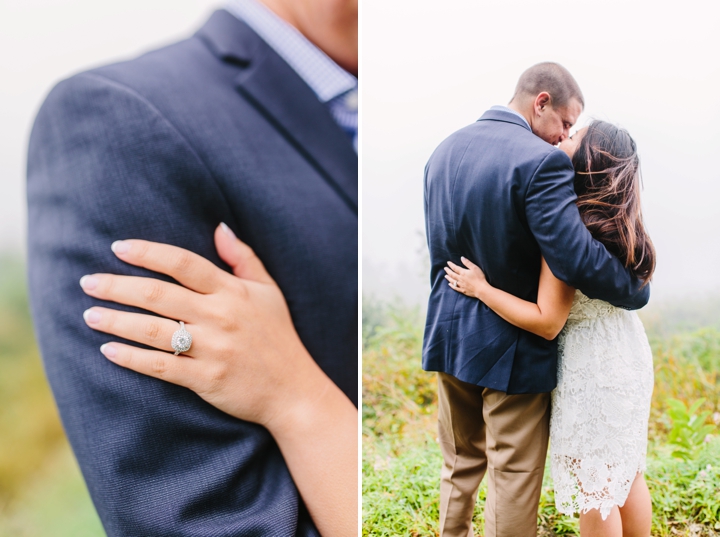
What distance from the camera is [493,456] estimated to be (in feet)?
4.70

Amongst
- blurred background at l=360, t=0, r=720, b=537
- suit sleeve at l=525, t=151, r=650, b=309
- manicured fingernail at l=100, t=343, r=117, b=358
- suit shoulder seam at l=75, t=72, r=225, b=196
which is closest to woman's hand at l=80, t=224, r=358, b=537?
manicured fingernail at l=100, t=343, r=117, b=358

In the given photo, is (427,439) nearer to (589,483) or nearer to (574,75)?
(589,483)

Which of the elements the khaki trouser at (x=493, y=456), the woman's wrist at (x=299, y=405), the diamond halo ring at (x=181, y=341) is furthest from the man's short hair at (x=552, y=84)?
the diamond halo ring at (x=181, y=341)

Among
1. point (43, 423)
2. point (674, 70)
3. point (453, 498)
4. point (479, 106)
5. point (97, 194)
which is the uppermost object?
point (674, 70)

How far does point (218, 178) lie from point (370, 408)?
89 cm

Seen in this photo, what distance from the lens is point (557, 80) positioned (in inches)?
55.7

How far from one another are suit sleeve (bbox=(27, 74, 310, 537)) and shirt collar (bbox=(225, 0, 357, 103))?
412 millimetres

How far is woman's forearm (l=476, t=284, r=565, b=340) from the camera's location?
1.35 metres

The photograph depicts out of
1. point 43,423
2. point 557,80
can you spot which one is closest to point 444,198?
point 557,80

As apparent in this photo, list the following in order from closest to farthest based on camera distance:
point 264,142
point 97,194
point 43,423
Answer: point 97,194
point 264,142
point 43,423

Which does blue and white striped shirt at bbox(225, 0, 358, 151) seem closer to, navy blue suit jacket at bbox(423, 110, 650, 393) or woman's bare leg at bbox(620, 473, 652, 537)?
navy blue suit jacket at bbox(423, 110, 650, 393)

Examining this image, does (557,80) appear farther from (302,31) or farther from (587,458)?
(587,458)

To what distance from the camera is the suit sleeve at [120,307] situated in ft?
3.51

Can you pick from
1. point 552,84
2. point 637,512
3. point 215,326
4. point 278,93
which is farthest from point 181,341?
point 637,512
